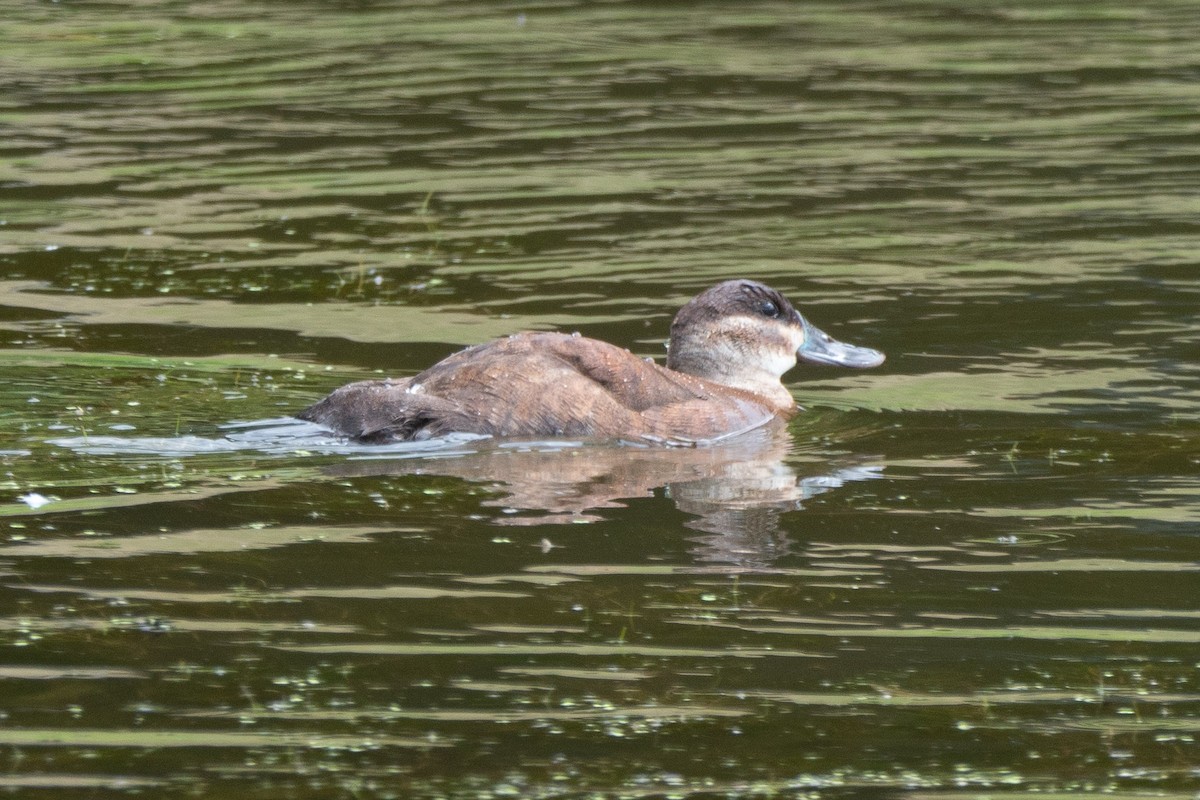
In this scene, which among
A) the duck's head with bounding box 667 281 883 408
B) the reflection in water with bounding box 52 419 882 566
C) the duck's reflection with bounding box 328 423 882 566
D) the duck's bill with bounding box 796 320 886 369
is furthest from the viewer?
the duck's bill with bounding box 796 320 886 369

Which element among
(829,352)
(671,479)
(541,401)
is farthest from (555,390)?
(829,352)

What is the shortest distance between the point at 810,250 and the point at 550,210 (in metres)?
2.13

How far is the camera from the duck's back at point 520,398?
861 cm

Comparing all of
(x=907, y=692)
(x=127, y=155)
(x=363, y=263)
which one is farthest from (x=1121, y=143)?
(x=907, y=692)

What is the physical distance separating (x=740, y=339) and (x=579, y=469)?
1.94 meters

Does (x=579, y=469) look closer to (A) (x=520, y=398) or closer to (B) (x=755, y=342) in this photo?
(A) (x=520, y=398)

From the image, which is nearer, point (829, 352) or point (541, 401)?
point (541, 401)

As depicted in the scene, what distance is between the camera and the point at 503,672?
19.4 feet

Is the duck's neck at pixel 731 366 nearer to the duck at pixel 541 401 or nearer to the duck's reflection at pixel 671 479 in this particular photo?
the duck at pixel 541 401

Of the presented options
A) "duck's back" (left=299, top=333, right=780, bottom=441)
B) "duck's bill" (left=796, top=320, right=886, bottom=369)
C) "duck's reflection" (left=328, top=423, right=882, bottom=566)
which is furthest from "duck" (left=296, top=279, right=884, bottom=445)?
"duck's bill" (left=796, top=320, right=886, bottom=369)

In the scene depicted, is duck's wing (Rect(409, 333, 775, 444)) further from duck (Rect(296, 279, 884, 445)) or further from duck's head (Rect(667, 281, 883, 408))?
duck's head (Rect(667, 281, 883, 408))

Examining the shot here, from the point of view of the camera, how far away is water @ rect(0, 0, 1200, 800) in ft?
18.1

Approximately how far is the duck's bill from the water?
0.20 metres

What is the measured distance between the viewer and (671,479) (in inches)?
328
